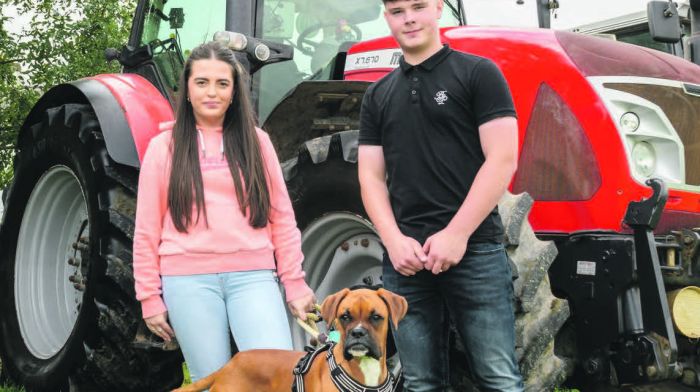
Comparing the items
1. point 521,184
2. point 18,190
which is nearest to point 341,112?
point 521,184

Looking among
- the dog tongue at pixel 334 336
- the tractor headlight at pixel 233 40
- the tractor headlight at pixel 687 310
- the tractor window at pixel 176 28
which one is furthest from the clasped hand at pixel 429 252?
the tractor window at pixel 176 28

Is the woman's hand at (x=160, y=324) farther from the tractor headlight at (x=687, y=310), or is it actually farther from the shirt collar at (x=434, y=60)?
the tractor headlight at (x=687, y=310)

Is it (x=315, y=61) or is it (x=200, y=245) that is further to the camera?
(x=315, y=61)

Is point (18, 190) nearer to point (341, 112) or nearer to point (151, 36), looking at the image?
point (151, 36)

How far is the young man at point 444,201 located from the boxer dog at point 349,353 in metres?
0.17

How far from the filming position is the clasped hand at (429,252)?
6.89 ft

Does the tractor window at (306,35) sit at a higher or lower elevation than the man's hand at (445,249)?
higher

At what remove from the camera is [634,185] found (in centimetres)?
311

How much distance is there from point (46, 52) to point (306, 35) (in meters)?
5.56

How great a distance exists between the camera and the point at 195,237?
246 cm

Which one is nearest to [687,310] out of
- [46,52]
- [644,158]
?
[644,158]

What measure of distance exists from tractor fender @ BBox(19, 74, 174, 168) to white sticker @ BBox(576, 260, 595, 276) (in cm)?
189

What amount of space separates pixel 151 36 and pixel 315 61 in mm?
1192

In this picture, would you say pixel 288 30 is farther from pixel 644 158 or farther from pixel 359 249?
pixel 644 158
